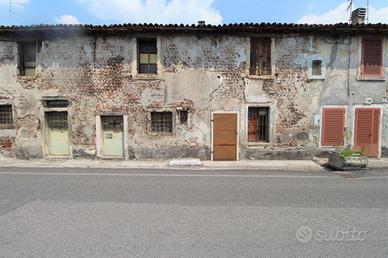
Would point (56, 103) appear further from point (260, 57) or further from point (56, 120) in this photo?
point (260, 57)

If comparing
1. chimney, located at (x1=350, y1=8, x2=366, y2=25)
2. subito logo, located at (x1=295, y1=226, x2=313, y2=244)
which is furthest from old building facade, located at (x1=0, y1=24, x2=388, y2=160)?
subito logo, located at (x1=295, y1=226, x2=313, y2=244)

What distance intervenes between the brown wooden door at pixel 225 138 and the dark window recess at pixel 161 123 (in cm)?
216

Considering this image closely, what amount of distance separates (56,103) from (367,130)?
14.3 m

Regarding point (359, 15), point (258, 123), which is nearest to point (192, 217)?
point (258, 123)

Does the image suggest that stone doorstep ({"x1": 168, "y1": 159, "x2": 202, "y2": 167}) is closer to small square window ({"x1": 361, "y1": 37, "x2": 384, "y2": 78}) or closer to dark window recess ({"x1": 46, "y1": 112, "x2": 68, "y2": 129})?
dark window recess ({"x1": 46, "y1": 112, "x2": 68, "y2": 129})

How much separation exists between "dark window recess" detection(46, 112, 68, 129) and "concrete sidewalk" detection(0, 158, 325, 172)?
165cm

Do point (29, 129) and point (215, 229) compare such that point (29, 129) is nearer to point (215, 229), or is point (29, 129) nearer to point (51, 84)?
point (51, 84)

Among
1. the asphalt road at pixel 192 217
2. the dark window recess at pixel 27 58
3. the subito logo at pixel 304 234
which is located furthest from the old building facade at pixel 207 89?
the subito logo at pixel 304 234

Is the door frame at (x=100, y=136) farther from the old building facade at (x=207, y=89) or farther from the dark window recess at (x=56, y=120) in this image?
the dark window recess at (x=56, y=120)

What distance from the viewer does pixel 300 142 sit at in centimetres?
1354

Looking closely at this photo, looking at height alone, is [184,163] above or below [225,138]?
below

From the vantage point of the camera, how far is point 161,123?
13742mm

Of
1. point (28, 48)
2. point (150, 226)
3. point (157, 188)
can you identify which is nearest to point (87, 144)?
point (28, 48)

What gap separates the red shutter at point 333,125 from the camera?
44.0ft
